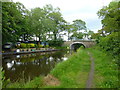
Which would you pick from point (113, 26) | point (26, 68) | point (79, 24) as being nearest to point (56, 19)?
point (79, 24)

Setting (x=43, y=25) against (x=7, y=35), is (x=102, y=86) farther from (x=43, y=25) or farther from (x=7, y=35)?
(x=43, y=25)

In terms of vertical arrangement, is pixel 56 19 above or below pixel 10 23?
above

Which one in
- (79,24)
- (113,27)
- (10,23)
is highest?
(79,24)

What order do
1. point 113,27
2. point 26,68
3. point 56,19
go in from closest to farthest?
point 113,27 < point 26,68 < point 56,19

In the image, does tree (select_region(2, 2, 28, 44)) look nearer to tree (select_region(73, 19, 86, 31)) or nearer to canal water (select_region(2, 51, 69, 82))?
canal water (select_region(2, 51, 69, 82))

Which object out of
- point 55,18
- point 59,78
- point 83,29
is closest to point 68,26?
point 55,18

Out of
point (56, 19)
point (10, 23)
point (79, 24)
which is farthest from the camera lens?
point (79, 24)

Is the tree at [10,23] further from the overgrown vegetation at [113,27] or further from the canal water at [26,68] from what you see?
the overgrown vegetation at [113,27]

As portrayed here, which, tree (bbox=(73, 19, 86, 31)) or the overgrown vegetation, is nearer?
the overgrown vegetation

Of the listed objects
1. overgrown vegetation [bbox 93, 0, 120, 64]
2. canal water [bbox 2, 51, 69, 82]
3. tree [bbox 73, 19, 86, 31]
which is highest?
tree [bbox 73, 19, 86, 31]

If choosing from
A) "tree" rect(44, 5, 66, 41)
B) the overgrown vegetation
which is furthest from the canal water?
"tree" rect(44, 5, 66, 41)

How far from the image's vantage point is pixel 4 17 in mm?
16625

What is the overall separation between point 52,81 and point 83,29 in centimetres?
4830

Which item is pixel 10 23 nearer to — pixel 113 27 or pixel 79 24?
pixel 113 27
